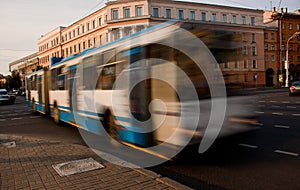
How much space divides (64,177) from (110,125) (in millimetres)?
3120

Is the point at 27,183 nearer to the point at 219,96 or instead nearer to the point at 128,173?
the point at 128,173

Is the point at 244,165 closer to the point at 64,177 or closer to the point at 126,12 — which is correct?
the point at 64,177

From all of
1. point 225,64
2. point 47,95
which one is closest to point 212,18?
point 47,95

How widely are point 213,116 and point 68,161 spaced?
3.26m

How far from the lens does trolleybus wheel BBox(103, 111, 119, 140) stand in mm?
7742

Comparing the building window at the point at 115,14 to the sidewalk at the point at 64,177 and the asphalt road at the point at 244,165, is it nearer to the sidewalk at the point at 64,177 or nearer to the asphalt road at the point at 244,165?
the asphalt road at the point at 244,165

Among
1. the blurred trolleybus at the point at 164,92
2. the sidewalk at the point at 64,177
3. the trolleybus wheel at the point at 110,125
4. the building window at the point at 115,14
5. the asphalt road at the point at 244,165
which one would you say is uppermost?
the building window at the point at 115,14

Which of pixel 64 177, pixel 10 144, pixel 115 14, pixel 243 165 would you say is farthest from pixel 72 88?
pixel 115 14

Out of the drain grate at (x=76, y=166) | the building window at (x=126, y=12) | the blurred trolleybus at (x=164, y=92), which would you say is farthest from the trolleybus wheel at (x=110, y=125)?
the building window at (x=126, y=12)

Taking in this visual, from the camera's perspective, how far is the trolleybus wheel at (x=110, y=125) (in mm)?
7742

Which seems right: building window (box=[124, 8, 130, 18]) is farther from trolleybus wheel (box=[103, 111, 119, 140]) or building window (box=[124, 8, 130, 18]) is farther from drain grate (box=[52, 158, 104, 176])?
drain grate (box=[52, 158, 104, 176])

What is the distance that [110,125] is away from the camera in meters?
7.94

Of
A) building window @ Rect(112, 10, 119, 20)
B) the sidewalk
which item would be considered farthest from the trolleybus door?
building window @ Rect(112, 10, 119, 20)

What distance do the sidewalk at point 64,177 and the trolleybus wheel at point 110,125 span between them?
114cm
